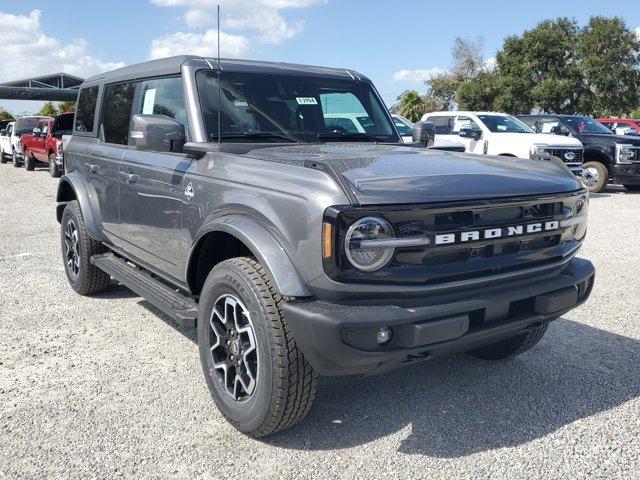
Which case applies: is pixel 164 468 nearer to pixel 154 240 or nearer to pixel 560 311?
pixel 154 240

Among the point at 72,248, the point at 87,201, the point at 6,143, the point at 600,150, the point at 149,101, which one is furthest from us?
the point at 6,143

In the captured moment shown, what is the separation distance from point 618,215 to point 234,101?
8820 millimetres

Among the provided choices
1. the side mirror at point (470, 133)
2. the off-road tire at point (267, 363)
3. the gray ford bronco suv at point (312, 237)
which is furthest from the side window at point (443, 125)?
the off-road tire at point (267, 363)

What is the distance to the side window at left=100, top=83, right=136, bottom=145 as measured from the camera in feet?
15.5

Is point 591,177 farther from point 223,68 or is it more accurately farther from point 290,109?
point 223,68

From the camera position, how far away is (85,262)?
17.4 ft

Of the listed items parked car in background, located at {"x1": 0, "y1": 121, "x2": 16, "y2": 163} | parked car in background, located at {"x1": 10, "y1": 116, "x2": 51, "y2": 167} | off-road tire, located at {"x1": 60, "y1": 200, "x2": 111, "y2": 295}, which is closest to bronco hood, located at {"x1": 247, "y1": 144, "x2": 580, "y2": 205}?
off-road tire, located at {"x1": 60, "y1": 200, "x2": 111, "y2": 295}

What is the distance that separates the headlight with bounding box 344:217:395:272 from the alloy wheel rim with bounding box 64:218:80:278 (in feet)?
11.7

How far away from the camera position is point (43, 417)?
3283 mm

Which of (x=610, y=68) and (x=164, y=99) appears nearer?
(x=164, y=99)

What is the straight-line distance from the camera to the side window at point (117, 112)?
4719 millimetres

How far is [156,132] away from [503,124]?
11.3 meters

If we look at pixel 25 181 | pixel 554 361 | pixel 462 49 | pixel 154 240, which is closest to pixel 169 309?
pixel 154 240

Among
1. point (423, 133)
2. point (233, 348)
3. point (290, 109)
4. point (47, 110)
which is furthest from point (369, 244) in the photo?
point (47, 110)
